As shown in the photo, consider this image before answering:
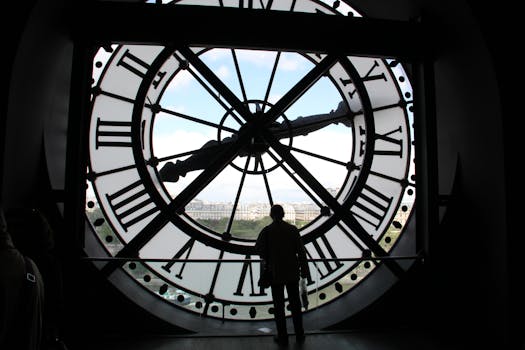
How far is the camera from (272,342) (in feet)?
8.80

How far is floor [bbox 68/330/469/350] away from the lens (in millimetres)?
2666

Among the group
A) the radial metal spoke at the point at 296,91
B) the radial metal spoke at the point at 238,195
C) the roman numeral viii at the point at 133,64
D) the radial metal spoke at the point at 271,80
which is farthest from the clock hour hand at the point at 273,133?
the roman numeral viii at the point at 133,64

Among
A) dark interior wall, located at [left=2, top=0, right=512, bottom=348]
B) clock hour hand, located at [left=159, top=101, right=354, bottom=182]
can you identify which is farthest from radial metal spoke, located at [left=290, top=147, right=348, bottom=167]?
dark interior wall, located at [left=2, top=0, right=512, bottom=348]

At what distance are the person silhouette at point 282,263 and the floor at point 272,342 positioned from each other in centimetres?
14

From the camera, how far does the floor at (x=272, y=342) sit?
2.67 meters

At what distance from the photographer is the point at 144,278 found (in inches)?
131

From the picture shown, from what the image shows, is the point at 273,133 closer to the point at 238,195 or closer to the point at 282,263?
the point at 238,195
